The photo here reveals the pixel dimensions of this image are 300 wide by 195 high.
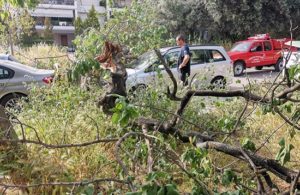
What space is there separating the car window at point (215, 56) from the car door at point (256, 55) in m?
5.49

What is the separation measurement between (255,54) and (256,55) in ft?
0.24

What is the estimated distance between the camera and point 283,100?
105 inches

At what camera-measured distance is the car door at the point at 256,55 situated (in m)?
16.8

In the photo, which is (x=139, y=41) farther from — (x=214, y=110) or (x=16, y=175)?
(x=16, y=175)

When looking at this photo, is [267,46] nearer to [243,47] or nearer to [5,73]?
[243,47]

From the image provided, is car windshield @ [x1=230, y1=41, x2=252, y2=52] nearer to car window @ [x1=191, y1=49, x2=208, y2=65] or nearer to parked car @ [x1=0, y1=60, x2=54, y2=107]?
car window @ [x1=191, y1=49, x2=208, y2=65]

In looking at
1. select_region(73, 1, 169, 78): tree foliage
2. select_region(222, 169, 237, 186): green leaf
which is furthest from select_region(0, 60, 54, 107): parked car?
select_region(222, 169, 237, 186): green leaf

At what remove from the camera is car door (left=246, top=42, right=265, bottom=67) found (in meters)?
16.8

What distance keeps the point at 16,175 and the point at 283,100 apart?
2.69 m

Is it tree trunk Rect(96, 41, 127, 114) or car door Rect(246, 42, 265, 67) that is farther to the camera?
car door Rect(246, 42, 265, 67)

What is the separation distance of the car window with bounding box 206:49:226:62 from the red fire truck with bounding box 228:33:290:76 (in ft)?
15.9

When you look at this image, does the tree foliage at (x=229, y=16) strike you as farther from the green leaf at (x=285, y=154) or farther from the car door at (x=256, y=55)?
the green leaf at (x=285, y=154)

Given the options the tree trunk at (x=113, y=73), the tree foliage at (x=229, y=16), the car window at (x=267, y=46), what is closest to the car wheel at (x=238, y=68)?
the car window at (x=267, y=46)

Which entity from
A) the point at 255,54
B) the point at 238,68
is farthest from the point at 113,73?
the point at 255,54
